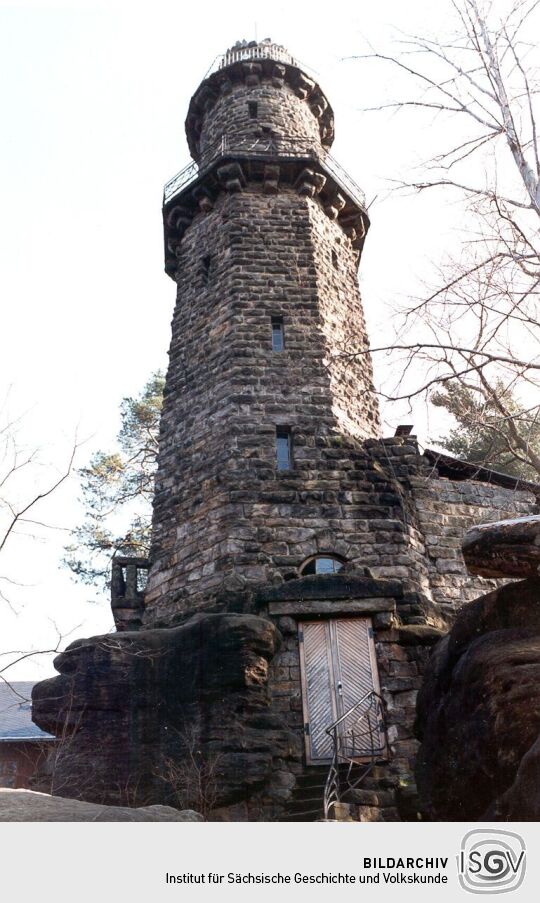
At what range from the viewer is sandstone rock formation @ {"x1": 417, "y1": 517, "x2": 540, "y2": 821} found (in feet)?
18.9

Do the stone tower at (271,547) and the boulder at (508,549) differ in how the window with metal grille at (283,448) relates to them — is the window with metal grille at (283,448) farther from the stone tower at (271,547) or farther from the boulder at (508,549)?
the boulder at (508,549)

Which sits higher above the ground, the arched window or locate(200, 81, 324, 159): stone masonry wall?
locate(200, 81, 324, 159): stone masonry wall

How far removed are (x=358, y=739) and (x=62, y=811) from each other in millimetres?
4885

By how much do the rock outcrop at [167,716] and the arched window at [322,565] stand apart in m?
1.25

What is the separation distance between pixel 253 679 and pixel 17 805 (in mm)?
4240

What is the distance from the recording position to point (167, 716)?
9.02 m

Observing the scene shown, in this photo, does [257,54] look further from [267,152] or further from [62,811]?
[62,811]

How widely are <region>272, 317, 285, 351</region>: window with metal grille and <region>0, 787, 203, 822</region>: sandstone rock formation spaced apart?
811cm

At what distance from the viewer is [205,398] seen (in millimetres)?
12180

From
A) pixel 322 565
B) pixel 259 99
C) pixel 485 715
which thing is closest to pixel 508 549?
pixel 485 715

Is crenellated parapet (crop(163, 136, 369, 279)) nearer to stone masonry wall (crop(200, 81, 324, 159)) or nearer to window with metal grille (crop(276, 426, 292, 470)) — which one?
stone masonry wall (crop(200, 81, 324, 159))

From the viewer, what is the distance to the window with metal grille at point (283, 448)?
11.3 meters

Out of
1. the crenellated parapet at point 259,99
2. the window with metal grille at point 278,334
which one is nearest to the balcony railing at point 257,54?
the crenellated parapet at point 259,99
